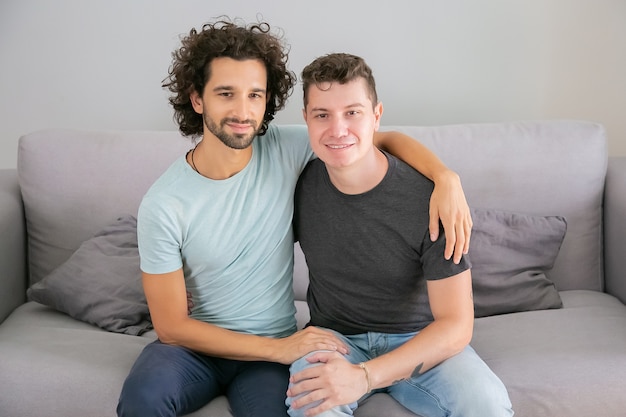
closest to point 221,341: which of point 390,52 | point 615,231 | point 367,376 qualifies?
point 367,376

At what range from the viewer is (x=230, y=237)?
187cm

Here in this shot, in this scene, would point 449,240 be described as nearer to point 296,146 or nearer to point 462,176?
point 296,146

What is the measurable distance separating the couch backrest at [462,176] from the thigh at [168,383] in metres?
0.67

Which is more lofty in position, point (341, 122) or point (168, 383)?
point (341, 122)

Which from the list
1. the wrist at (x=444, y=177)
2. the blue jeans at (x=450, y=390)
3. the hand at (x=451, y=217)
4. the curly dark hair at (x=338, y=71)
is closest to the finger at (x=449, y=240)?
the hand at (x=451, y=217)

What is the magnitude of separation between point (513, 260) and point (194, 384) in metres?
1.03

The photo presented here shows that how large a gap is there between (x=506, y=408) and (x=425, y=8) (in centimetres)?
159

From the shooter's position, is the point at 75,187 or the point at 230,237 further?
the point at 75,187

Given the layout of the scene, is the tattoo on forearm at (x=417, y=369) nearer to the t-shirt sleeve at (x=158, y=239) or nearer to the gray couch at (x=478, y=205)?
the gray couch at (x=478, y=205)

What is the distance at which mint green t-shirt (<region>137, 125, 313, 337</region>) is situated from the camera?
183cm

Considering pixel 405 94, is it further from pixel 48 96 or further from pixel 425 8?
pixel 48 96

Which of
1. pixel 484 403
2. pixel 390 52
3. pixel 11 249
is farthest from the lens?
pixel 390 52

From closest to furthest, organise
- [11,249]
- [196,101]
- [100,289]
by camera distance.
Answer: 1. [196,101]
2. [100,289]
3. [11,249]

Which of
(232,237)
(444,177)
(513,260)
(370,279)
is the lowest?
(513,260)
